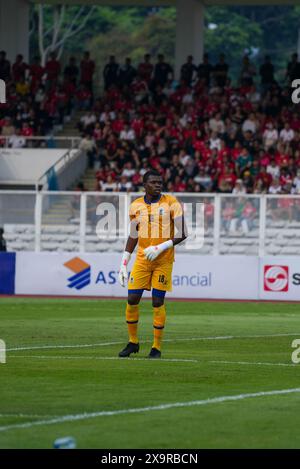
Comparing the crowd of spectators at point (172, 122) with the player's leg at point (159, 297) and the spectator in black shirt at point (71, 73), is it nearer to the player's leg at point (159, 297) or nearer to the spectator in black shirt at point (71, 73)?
the spectator in black shirt at point (71, 73)

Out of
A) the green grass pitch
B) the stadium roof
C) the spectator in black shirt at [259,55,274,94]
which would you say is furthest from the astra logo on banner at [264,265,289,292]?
the stadium roof

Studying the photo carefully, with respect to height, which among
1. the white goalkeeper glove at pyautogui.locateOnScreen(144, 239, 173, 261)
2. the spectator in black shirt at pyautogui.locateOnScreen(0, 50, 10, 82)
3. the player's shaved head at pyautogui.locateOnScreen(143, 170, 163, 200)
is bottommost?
the white goalkeeper glove at pyautogui.locateOnScreen(144, 239, 173, 261)

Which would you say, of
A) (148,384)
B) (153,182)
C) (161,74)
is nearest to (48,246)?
(161,74)

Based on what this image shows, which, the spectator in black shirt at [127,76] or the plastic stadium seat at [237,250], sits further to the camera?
the spectator in black shirt at [127,76]

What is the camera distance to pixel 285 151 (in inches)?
1459

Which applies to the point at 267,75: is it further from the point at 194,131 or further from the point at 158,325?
the point at 158,325

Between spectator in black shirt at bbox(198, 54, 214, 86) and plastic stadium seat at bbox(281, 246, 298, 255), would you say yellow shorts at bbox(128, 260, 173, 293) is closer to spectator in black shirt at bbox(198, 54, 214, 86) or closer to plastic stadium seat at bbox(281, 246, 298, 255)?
plastic stadium seat at bbox(281, 246, 298, 255)

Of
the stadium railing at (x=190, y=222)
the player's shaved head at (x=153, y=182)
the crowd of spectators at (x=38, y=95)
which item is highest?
the crowd of spectators at (x=38, y=95)

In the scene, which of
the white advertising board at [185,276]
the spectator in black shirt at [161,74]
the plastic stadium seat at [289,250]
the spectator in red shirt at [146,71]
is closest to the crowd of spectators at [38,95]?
the spectator in red shirt at [146,71]

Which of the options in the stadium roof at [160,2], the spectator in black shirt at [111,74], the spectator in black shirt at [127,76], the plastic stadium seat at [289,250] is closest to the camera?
the plastic stadium seat at [289,250]

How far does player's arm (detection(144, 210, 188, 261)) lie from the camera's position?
1520cm

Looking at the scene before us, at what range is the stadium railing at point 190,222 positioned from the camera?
29.6 meters

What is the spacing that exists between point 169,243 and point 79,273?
15.0 metres

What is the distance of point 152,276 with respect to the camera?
15562 mm
